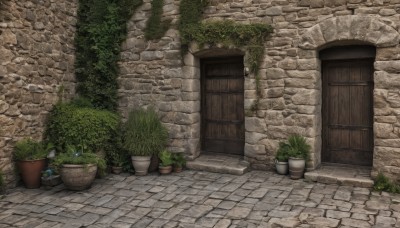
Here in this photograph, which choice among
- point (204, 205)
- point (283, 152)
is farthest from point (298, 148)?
point (204, 205)

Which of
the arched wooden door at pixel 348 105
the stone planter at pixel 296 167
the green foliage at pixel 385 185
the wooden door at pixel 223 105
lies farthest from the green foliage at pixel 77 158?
the green foliage at pixel 385 185

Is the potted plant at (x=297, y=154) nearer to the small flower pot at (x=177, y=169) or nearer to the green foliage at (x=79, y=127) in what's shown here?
the small flower pot at (x=177, y=169)

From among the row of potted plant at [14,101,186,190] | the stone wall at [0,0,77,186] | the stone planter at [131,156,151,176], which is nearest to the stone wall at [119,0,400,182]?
the row of potted plant at [14,101,186,190]

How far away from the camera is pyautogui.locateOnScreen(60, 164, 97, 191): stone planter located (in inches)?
191

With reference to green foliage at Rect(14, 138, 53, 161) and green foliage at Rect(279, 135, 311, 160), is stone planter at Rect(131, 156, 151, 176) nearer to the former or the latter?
green foliage at Rect(14, 138, 53, 161)

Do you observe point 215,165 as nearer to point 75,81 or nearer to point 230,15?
point 230,15

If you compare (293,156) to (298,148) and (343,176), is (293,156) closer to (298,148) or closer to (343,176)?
(298,148)

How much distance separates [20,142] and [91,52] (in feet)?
7.10

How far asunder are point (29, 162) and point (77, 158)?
0.82 meters

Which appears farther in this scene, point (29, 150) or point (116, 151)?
point (116, 151)

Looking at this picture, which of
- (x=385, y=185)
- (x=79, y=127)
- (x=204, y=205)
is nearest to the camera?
(x=204, y=205)

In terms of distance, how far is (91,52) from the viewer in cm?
658

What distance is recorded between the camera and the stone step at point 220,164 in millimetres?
5762

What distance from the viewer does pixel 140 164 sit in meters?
5.80
